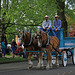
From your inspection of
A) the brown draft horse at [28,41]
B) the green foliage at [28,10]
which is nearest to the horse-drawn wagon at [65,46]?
the brown draft horse at [28,41]

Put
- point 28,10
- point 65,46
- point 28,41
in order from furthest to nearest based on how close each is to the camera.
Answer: point 28,10 < point 65,46 < point 28,41

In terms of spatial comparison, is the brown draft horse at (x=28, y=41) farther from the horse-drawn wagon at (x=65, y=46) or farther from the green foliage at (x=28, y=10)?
the green foliage at (x=28, y=10)

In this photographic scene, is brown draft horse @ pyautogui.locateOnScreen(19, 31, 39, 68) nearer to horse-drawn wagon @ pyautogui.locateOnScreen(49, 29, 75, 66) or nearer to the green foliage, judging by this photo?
horse-drawn wagon @ pyautogui.locateOnScreen(49, 29, 75, 66)

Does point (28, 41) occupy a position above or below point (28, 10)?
below

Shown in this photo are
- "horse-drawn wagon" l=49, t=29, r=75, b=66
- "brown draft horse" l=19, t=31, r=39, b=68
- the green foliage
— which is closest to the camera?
"brown draft horse" l=19, t=31, r=39, b=68

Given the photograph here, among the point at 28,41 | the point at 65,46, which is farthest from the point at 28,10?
the point at 28,41

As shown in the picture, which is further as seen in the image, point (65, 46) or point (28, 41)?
point (65, 46)

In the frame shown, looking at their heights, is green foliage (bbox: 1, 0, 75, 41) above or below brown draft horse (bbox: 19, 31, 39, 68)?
above

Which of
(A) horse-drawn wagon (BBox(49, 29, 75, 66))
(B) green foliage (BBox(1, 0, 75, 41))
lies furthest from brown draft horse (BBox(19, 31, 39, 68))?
(B) green foliage (BBox(1, 0, 75, 41))

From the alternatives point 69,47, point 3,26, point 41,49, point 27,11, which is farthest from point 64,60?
point 3,26

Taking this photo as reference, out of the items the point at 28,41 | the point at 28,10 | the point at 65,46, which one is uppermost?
the point at 28,10

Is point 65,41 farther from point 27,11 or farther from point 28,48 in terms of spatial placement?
point 27,11

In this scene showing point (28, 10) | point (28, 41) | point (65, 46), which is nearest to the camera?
point (28, 41)

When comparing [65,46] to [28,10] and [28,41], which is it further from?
[28,10]
